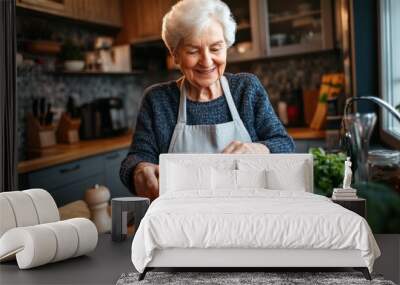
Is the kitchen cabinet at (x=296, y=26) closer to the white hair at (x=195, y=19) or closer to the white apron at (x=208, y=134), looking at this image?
the white hair at (x=195, y=19)

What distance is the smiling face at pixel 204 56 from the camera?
10.6 feet

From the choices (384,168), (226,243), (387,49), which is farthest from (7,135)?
(387,49)

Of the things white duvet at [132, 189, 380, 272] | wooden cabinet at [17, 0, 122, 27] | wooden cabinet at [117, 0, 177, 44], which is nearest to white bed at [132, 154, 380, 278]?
white duvet at [132, 189, 380, 272]

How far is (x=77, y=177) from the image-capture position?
4234 millimetres

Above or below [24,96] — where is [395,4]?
above

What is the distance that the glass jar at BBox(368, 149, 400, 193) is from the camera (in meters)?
3.37

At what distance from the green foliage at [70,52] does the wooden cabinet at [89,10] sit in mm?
242

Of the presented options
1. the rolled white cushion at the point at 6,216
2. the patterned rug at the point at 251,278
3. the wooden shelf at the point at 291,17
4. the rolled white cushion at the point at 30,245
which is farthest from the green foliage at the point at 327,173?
the rolled white cushion at the point at 6,216

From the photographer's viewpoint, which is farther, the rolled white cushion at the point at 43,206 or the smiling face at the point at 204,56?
the smiling face at the point at 204,56

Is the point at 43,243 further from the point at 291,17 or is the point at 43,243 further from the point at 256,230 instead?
the point at 291,17

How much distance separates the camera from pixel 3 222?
9.39ft

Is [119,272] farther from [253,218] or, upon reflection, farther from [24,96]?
[24,96]

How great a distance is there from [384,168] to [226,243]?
1.41m

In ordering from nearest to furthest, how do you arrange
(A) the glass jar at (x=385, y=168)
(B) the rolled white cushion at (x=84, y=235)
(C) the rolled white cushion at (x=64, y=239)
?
(C) the rolled white cushion at (x=64, y=239), (B) the rolled white cushion at (x=84, y=235), (A) the glass jar at (x=385, y=168)
